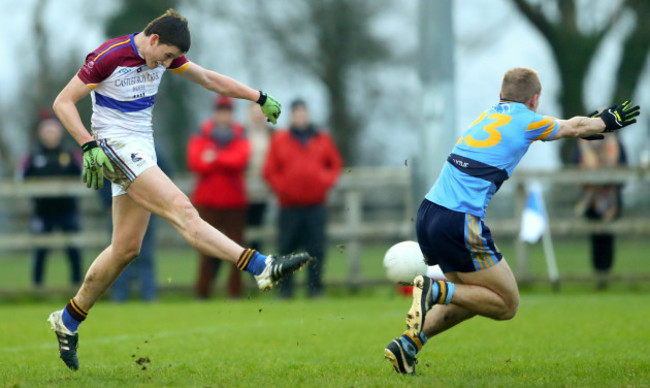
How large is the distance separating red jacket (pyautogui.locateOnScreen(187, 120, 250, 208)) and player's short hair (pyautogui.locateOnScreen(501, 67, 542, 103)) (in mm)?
6904

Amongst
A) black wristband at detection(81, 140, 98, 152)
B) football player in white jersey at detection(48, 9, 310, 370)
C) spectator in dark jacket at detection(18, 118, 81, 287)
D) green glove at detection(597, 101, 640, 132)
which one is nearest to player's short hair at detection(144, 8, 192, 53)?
football player in white jersey at detection(48, 9, 310, 370)

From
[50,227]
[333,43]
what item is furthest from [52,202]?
[333,43]

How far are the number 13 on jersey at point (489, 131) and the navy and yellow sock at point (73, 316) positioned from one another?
2.73m

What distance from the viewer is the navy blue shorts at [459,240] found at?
249 inches

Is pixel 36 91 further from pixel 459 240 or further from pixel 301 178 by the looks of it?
pixel 459 240

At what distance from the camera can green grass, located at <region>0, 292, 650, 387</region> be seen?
20.5 feet

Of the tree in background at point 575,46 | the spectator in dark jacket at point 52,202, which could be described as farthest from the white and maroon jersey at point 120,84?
the tree in background at point 575,46

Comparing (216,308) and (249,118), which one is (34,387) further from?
(249,118)

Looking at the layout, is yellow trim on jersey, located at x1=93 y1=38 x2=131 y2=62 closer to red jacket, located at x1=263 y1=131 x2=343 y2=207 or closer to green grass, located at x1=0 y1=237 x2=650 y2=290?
red jacket, located at x1=263 y1=131 x2=343 y2=207

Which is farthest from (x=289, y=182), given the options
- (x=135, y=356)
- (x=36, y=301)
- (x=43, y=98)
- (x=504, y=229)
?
(x=43, y=98)

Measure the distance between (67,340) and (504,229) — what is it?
803 cm

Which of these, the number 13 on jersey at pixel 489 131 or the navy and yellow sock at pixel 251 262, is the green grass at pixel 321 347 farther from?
the number 13 on jersey at pixel 489 131

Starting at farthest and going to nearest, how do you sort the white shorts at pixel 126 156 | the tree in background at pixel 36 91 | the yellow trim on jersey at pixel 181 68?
the tree in background at pixel 36 91 < the yellow trim on jersey at pixel 181 68 < the white shorts at pixel 126 156

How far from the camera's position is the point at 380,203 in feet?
68.8
